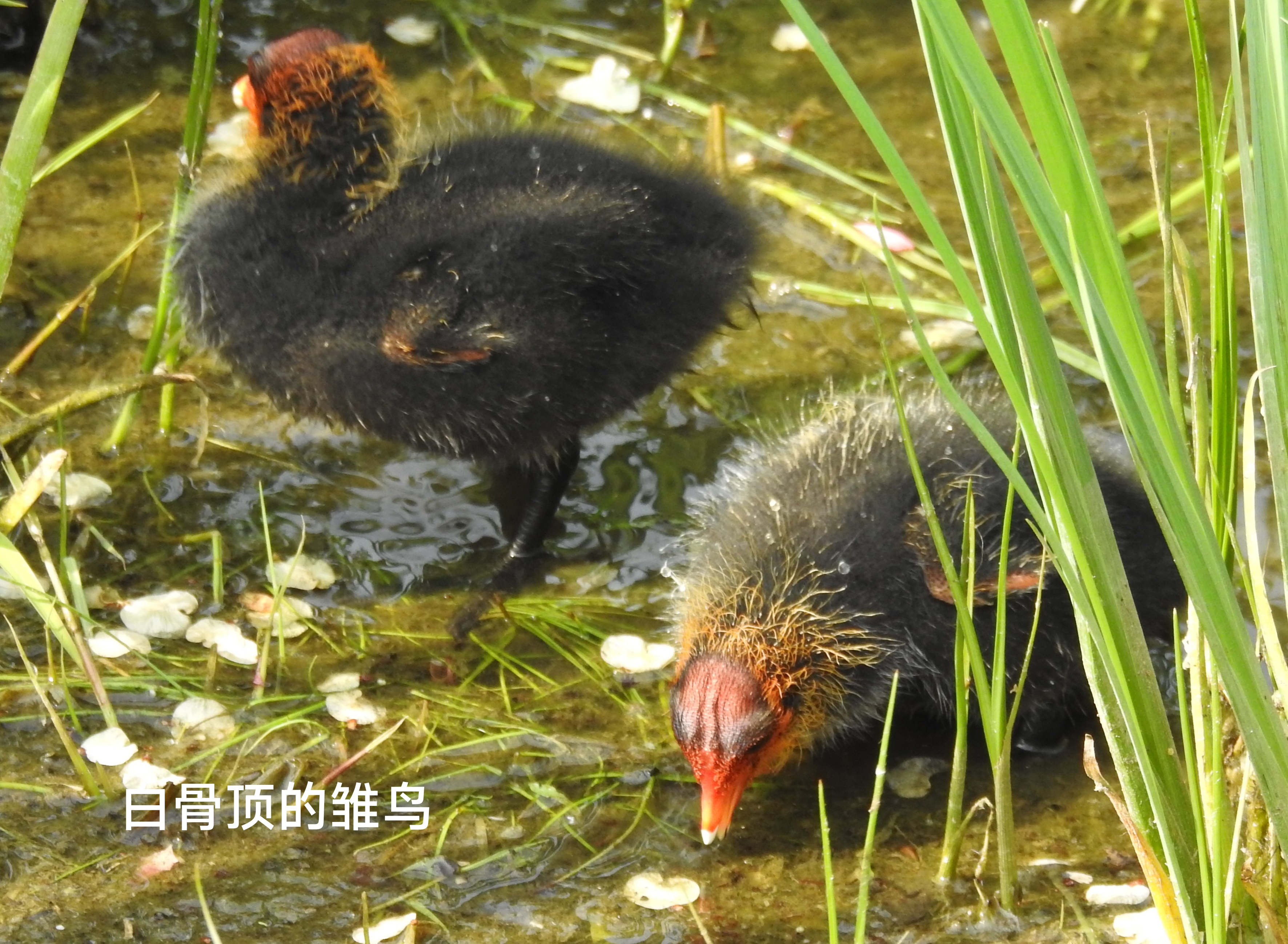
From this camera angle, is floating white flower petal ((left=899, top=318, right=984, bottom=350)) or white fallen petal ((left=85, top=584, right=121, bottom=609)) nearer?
white fallen petal ((left=85, top=584, right=121, bottom=609))

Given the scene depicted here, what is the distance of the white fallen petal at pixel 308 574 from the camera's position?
3439mm

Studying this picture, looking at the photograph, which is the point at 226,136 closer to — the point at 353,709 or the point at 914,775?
the point at 353,709

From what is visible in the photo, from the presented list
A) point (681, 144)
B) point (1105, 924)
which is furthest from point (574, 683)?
point (681, 144)

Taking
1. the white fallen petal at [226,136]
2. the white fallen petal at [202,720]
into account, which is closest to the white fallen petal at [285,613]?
the white fallen petal at [202,720]

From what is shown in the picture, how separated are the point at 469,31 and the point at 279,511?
222cm

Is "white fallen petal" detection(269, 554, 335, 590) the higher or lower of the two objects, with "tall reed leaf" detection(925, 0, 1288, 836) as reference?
lower

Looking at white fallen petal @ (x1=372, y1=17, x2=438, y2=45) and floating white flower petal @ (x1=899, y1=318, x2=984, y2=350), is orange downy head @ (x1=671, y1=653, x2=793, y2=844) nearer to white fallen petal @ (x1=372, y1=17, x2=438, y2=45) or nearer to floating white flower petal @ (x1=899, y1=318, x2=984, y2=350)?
floating white flower petal @ (x1=899, y1=318, x2=984, y2=350)

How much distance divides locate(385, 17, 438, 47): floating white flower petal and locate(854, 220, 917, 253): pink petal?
1.65 meters

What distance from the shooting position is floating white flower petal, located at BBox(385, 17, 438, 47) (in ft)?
16.7

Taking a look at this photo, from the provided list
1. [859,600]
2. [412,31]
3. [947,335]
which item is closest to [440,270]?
[859,600]

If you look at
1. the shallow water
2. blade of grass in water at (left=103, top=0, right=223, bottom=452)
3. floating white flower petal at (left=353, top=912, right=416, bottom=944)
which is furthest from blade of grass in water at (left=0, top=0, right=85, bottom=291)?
floating white flower petal at (left=353, top=912, right=416, bottom=944)

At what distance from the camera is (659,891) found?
2746 mm

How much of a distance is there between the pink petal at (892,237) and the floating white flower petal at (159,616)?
88.2 inches

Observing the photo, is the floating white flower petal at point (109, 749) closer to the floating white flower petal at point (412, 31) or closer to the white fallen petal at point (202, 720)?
the white fallen petal at point (202, 720)
